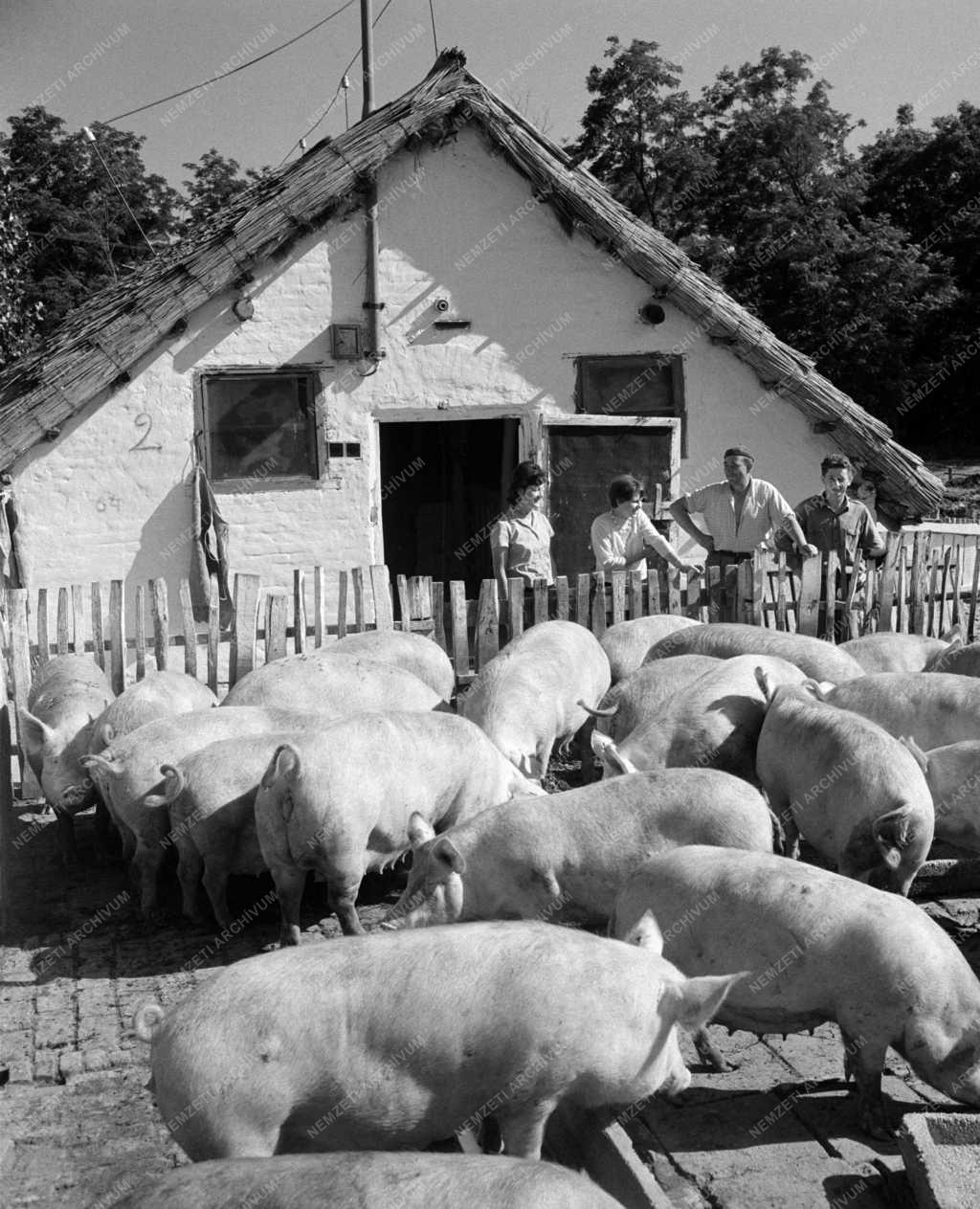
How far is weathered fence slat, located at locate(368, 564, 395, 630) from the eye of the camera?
9492mm

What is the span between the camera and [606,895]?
531 centimetres

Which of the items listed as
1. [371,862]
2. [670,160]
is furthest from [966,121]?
[371,862]

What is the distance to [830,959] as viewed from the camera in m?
4.27

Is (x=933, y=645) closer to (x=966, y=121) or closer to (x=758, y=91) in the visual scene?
(x=758, y=91)

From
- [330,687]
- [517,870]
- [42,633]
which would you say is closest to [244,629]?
[42,633]

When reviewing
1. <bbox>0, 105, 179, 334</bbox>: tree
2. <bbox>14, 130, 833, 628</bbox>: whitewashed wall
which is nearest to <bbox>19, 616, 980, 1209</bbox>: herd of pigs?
<bbox>14, 130, 833, 628</bbox>: whitewashed wall

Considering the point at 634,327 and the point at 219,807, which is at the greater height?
the point at 634,327

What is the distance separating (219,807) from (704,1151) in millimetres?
2732

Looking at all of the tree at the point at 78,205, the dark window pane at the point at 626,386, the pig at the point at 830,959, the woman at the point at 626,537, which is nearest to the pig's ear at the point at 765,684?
the pig at the point at 830,959

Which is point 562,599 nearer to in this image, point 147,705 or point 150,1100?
point 147,705

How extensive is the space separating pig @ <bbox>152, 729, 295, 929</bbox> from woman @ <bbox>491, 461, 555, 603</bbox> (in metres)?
3.91

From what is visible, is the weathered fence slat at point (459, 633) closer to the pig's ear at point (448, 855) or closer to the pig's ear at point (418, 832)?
the pig's ear at point (418, 832)

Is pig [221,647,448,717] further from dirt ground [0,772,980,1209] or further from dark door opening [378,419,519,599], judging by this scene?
dark door opening [378,419,519,599]

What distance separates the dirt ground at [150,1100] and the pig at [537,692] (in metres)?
1.39
